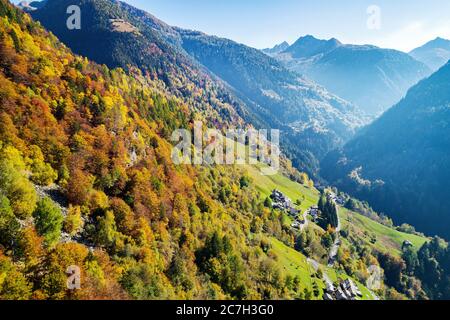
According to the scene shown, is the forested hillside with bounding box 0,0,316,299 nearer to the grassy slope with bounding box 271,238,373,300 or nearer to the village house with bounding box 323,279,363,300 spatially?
the grassy slope with bounding box 271,238,373,300

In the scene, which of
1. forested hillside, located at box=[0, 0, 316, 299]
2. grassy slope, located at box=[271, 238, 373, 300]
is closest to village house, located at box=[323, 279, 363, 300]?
grassy slope, located at box=[271, 238, 373, 300]

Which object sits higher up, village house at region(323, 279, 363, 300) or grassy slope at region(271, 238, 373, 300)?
grassy slope at region(271, 238, 373, 300)

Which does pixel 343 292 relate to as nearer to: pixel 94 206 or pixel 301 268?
pixel 301 268

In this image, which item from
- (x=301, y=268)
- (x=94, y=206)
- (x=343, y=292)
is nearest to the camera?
(x=94, y=206)

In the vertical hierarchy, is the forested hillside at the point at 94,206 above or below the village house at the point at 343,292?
above

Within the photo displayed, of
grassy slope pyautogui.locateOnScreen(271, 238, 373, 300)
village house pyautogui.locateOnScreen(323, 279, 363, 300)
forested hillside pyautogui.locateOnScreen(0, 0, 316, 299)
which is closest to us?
forested hillside pyautogui.locateOnScreen(0, 0, 316, 299)

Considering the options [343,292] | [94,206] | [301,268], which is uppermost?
[94,206]

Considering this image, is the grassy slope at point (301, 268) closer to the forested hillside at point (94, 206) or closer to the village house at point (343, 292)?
the village house at point (343, 292)

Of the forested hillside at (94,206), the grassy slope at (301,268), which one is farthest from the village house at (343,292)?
the forested hillside at (94,206)

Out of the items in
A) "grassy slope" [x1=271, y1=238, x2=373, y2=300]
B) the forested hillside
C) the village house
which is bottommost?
the village house

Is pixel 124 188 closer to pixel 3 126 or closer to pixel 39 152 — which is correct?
pixel 39 152

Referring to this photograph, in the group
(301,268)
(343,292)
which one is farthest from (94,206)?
(343,292)
